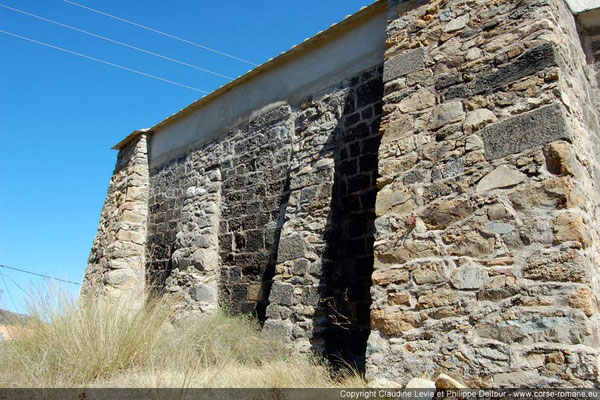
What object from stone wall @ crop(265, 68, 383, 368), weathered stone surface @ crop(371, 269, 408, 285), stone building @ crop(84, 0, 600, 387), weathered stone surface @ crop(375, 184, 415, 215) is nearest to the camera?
stone building @ crop(84, 0, 600, 387)

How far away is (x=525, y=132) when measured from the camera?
365 cm

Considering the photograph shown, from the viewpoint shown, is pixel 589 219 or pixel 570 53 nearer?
pixel 589 219

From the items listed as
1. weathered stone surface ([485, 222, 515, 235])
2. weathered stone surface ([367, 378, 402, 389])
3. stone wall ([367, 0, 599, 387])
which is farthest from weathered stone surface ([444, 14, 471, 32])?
weathered stone surface ([367, 378, 402, 389])

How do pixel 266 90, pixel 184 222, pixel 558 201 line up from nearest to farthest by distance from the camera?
pixel 558 201 < pixel 266 90 < pixel 184 222

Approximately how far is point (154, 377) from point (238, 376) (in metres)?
0.69

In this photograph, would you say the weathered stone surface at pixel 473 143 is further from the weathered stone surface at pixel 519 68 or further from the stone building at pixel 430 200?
the weathered stone surface at pixel 519 68

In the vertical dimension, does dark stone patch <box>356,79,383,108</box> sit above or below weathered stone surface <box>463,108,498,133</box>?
above

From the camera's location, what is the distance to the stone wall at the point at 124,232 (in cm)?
887

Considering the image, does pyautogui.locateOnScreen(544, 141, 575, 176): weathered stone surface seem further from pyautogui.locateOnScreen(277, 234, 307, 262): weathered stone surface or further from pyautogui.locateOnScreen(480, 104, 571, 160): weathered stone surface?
pyautogui.locateOnScreen(277, 234, 307, 262): weathered stone surface

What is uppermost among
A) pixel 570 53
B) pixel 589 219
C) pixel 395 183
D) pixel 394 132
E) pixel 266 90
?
pixel 266 90

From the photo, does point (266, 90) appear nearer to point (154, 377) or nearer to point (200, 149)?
point (200, 149)

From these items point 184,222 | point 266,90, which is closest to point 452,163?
point 266,90

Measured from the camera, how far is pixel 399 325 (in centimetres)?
390

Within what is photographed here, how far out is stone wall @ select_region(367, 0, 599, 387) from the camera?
3260 millimetres
